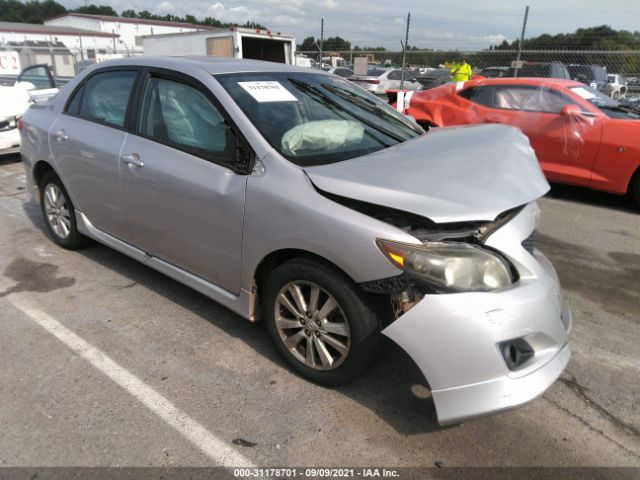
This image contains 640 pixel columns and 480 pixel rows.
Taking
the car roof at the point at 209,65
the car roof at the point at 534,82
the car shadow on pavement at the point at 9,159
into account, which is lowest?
the car shadow on pavement at the point at 9,159

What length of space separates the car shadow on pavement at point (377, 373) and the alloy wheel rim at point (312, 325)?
0.19m

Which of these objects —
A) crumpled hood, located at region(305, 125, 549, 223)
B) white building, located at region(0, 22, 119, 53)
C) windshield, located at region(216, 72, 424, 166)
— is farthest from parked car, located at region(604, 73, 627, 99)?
white building, located at region(0, 22, 119, 53)

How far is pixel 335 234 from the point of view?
2322mm

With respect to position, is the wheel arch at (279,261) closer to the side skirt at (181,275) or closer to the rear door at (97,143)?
the side skirt at (181,275)

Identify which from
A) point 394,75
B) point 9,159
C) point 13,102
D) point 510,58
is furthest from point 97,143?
point 394,75

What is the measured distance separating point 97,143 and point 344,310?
2.41m

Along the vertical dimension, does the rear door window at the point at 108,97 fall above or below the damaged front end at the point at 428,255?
above

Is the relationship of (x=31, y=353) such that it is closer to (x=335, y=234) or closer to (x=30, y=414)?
(x=30, y=414)

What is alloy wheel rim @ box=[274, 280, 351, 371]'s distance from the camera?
2.51 meters

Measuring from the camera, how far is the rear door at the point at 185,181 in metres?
2.83

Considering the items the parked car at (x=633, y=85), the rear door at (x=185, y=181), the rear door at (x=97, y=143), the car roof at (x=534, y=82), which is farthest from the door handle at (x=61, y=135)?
the parked car at (x=633, y=85)

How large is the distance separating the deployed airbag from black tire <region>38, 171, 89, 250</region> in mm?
2419

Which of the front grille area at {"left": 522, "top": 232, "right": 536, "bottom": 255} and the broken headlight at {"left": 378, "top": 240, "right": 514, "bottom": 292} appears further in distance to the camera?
the front grille area at {"left": 522, "top": 232, "right": 536, "bottom": 255}

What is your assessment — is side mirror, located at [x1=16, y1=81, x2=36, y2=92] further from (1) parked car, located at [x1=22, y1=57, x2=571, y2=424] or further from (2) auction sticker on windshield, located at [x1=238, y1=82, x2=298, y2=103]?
(2) auction sticker on windshield, located at [x1=238, y1=82, x2=298, y2=103]
